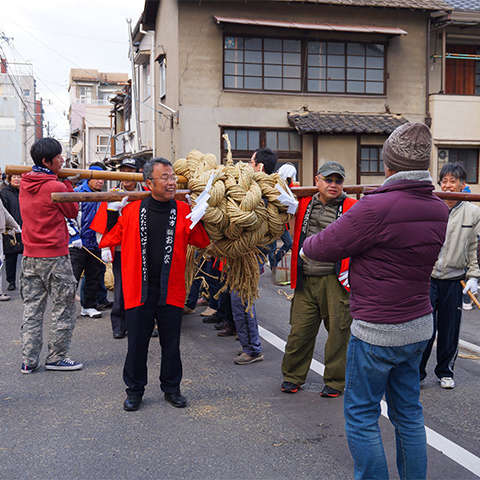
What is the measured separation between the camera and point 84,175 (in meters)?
4.71

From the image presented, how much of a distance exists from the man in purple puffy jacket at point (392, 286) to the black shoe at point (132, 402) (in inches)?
81.7

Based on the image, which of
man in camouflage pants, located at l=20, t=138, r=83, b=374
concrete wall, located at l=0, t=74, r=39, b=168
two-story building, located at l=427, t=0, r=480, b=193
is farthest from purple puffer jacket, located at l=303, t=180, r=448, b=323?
concrete wall, located at l=0, t=74, r=39, b=168

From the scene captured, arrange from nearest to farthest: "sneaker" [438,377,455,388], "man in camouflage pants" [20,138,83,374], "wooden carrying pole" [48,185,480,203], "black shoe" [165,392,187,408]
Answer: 1. "wooden carrying pole" [48,185,480,203]
2. "black shoe" [165,392,187,408]
3. "sneaker" [438,377,455,388]
4. "man in camouflage pants" [20,138,83,374]

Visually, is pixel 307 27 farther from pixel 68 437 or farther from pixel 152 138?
pixel 68 437

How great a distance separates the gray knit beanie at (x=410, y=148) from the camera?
9.48 feet

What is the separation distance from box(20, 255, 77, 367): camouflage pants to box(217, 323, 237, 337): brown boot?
200cm

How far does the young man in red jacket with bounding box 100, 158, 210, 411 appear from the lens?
14.3 feet

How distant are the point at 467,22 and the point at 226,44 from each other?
25.4 ft

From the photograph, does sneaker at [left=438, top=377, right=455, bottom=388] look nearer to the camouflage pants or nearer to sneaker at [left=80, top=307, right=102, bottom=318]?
the camouflage pants

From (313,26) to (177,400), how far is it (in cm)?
1471

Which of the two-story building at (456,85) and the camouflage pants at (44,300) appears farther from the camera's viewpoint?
the two-story building at (456,85)

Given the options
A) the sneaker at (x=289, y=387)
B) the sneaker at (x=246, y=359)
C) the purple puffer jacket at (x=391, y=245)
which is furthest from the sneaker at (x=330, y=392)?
the purple puffer jacket at (x=391, y=245)

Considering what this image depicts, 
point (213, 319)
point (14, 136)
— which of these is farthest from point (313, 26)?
point (14, 136)

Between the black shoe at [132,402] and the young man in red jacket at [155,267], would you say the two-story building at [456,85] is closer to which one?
the young man in red jacket at [155,267]
